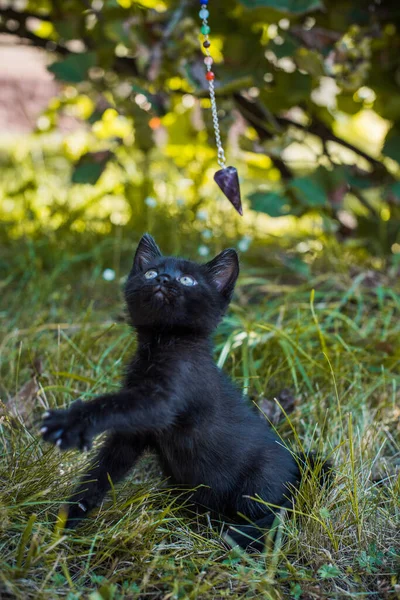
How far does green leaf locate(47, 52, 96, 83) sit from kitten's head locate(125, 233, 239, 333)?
5.61ft

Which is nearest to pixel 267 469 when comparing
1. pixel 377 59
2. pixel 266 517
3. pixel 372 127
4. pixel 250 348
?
pixel 266 517

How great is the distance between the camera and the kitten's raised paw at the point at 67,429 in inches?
64.4

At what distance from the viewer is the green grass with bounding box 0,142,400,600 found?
1.68m

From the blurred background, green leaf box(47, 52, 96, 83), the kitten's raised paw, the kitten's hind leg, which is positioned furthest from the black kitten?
green leaf box(47, 52, 96, 83)

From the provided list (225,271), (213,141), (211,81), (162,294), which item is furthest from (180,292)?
(213,141)

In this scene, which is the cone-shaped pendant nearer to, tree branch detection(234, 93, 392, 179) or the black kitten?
the black kitten

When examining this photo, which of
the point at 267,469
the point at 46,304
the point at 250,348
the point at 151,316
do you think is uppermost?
the point at 151,316

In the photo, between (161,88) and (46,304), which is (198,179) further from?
(46,304)

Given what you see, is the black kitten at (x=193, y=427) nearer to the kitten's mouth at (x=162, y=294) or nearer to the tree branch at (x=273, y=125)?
the kitten's mouth at (x=162, y=294)

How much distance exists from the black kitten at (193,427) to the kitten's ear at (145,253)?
0.27ft

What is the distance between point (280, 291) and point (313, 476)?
5.56 feet

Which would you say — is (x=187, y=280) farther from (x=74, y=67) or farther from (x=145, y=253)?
(x=74, y=67)

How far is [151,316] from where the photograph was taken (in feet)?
6.50

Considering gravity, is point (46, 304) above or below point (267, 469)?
below
